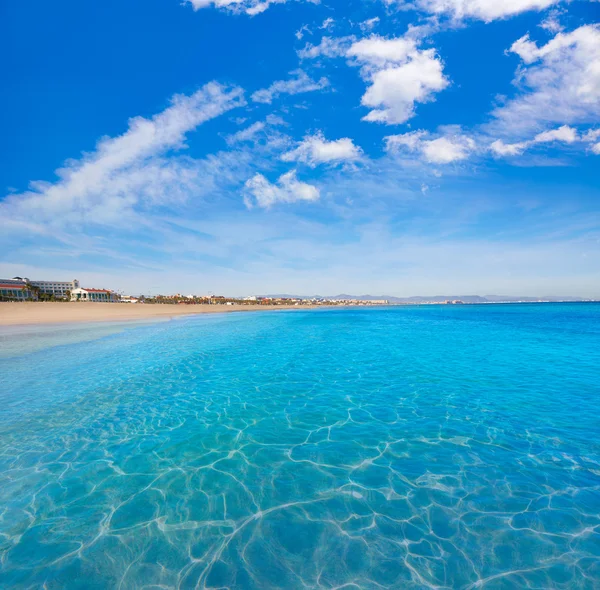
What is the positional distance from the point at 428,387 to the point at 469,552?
900 cm

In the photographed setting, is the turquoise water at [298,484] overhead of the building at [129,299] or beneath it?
beneath

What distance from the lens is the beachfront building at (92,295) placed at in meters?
122

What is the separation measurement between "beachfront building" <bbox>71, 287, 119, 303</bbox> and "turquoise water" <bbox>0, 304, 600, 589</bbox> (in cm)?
12455

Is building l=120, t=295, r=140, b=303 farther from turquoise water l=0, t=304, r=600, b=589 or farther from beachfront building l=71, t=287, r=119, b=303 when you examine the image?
Answer: turquoise water l=0, t=304, r=600, b=589

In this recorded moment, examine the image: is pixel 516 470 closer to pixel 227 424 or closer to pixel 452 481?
pixel 452 481

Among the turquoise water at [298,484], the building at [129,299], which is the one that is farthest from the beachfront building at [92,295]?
the turquoise water at [298,484]

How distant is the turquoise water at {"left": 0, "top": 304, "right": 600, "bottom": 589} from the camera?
4504 mm

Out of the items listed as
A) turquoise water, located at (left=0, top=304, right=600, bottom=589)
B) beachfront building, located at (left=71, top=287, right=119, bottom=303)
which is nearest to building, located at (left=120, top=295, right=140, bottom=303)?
beachfront building, located at (left=71, top=287, right=119, bottom=303)

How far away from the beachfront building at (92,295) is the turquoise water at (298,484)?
409ft

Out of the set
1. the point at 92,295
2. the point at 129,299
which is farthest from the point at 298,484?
the point at 129,299

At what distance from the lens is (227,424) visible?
30.9 feet

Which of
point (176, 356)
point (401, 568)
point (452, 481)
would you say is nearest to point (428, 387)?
point (452, 481)

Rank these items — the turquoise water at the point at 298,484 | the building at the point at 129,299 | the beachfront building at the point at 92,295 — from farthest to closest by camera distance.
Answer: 1. the building at the point at 129,299
2. the beachfront building at the point at 92,295
3. the turquoise water at the point at 298,484

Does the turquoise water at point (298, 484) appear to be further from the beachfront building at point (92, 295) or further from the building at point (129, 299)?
the building at point (129, 299)
